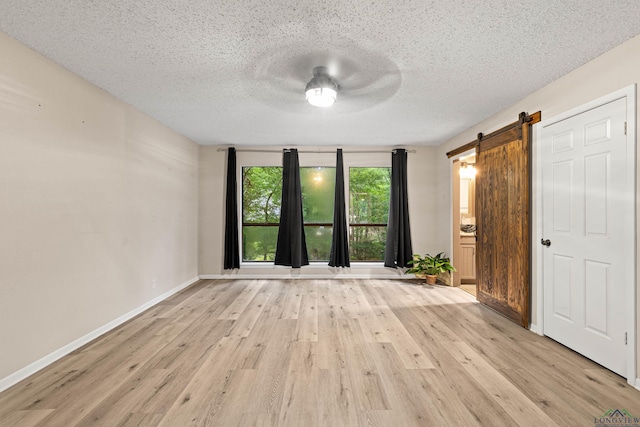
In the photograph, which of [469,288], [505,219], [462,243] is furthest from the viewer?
[462,243]

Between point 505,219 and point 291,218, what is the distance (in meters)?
3.38

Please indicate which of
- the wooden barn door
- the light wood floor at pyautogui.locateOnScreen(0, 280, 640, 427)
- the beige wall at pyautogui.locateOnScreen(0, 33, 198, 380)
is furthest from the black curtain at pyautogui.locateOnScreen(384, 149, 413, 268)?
the beige wall at pyautogui.locateOnScreen(0, 33, 198, 380)

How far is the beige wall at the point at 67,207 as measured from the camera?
2.09 metres

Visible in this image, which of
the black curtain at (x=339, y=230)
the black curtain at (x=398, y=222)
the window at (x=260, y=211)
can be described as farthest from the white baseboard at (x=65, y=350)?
the black curtain at (x=398, y=222)

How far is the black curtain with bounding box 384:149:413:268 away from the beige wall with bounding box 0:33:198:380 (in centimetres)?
387

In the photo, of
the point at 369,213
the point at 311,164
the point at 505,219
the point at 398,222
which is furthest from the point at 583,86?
the point at 311,164

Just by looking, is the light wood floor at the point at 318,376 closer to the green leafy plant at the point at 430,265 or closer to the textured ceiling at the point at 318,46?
the green leafy plant at the point at 430,265

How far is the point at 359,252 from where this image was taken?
5676mm

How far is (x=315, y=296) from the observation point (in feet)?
14.3

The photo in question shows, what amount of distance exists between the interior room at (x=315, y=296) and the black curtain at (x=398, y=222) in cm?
116

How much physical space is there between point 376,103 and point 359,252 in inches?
123

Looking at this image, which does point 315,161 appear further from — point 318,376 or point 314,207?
point 318,376

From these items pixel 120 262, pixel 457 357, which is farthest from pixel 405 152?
pixel 120 262

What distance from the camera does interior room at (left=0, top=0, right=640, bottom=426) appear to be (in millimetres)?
1855
